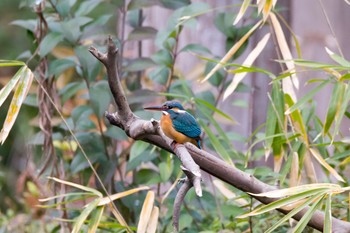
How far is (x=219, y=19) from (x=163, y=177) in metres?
0.83

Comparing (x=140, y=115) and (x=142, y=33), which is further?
(x=142, y=33)

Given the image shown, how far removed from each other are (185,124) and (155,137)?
0.22 meters

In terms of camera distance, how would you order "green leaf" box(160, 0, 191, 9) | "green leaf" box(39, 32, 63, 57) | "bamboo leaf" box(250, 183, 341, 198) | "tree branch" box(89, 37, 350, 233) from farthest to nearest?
"green leaf" box(160, 0, 191, 9), "green leaf" box(39, 32, 63, 57), "bamboo leaf" box(250, 183, 341, 198), "tree branch" box(89, 37, 350, 233)

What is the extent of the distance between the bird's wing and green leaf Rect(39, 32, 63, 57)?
1173 mm

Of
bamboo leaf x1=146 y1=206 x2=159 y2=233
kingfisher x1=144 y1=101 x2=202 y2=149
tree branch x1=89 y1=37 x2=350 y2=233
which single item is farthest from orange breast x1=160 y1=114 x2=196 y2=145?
bamboo leaf x1=146 y1=206 x2=159 y2=233

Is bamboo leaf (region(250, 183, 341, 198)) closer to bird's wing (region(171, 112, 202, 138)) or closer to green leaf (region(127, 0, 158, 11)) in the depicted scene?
bird's wing (region(171, 112, 202, 138))

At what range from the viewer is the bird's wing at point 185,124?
2.38 m

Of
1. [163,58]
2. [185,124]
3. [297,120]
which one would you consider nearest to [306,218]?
[185,124]

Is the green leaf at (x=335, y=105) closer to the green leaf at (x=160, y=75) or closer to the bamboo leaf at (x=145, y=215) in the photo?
the bamboo leaf at (x=145, y=215)

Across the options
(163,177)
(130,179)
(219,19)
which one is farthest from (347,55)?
(163,177)

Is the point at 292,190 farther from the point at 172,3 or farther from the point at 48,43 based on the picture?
the point at 172,3

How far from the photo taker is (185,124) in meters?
2.41

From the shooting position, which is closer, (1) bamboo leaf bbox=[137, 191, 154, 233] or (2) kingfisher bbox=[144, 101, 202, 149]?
(2) kingfisher bbox=[144, 101, 202, 149]

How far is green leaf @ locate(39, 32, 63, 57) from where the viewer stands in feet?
11.2
